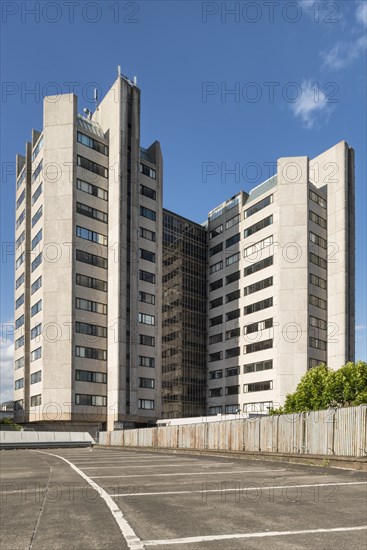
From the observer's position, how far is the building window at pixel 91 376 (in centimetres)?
7762

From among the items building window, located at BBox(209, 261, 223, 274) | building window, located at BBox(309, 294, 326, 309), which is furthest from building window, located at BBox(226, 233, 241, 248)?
building window, located at BBox(309, 294, 326, 309)

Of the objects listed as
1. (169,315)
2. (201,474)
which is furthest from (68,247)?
(201,474)

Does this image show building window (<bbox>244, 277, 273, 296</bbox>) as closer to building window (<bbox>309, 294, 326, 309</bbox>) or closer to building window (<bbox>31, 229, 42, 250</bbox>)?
building window (<bbox>309, 294, 326, 309</bbox>)

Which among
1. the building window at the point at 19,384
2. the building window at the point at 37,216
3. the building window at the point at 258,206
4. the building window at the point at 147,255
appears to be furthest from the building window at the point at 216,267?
the building window at the point at 19,384

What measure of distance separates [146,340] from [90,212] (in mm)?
21882

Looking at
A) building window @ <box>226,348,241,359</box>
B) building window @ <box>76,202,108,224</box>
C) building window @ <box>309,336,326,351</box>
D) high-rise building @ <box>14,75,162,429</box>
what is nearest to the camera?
high-rise building @ <box>14,75,162,429</box>

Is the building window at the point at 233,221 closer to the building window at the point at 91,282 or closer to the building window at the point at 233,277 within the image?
the building window at the point at 233,277

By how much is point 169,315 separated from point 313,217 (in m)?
35.6

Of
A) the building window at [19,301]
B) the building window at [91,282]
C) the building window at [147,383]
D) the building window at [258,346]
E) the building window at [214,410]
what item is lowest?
the building window at [214,410]

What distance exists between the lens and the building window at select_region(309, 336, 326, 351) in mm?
82750

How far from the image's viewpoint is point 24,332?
289 feet

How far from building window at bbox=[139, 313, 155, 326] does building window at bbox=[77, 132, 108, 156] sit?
88.1 feet

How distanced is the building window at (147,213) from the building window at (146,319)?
647 inches

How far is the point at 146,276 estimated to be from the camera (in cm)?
8656
